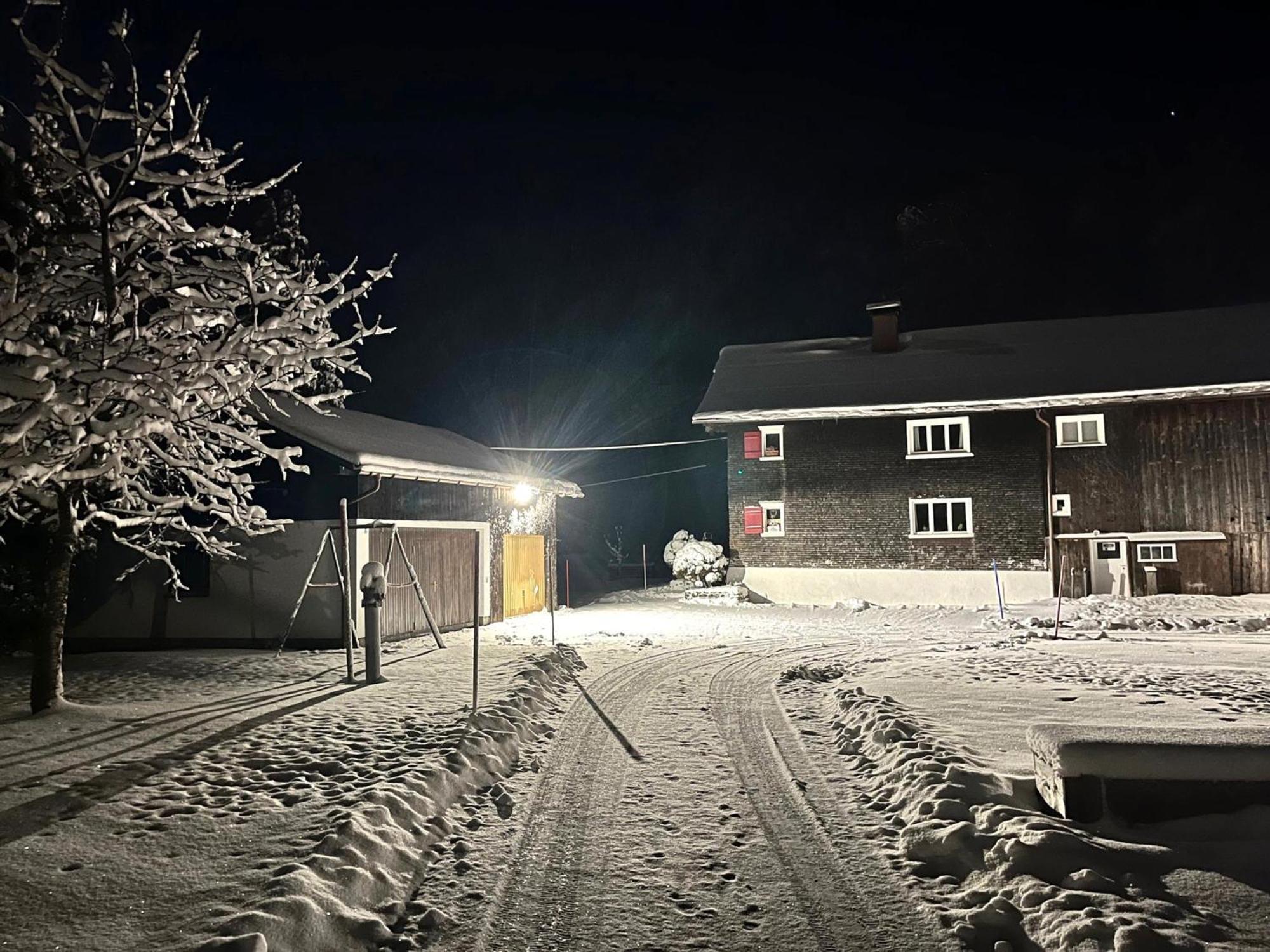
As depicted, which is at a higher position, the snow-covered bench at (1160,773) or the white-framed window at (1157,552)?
the white-framed window at (1157,552)

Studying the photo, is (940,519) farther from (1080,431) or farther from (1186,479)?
(1186,479)

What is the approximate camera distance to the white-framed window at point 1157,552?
21.4 m

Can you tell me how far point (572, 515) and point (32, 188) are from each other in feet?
154

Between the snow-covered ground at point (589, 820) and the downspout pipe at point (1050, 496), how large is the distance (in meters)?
12.1

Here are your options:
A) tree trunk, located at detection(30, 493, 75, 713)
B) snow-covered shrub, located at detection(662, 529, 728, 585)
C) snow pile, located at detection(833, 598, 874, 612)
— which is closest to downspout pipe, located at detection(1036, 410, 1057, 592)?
snow pile, located at detection(833, 598, 874, 612)

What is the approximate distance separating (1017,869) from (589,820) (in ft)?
9.30

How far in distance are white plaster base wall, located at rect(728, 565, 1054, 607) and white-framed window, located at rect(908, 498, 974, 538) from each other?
1.11 metres

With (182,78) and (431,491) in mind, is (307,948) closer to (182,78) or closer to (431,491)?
(182,78)

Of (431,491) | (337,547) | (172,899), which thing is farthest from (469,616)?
(172,899)

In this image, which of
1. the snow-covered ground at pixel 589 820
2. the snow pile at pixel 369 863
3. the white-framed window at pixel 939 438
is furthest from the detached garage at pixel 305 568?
the white-framed window at pixel 939 438

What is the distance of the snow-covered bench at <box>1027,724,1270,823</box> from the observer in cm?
488

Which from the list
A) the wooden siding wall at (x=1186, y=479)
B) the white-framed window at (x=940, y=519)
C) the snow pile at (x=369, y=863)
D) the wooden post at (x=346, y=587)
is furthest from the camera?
the white-framed window at (x=940, y=519)

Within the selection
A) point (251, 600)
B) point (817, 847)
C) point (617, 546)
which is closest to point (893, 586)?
point (251, 600)

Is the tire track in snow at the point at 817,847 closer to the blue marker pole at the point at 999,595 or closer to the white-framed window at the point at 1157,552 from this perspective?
the blue marker pole at the point at 999,595
